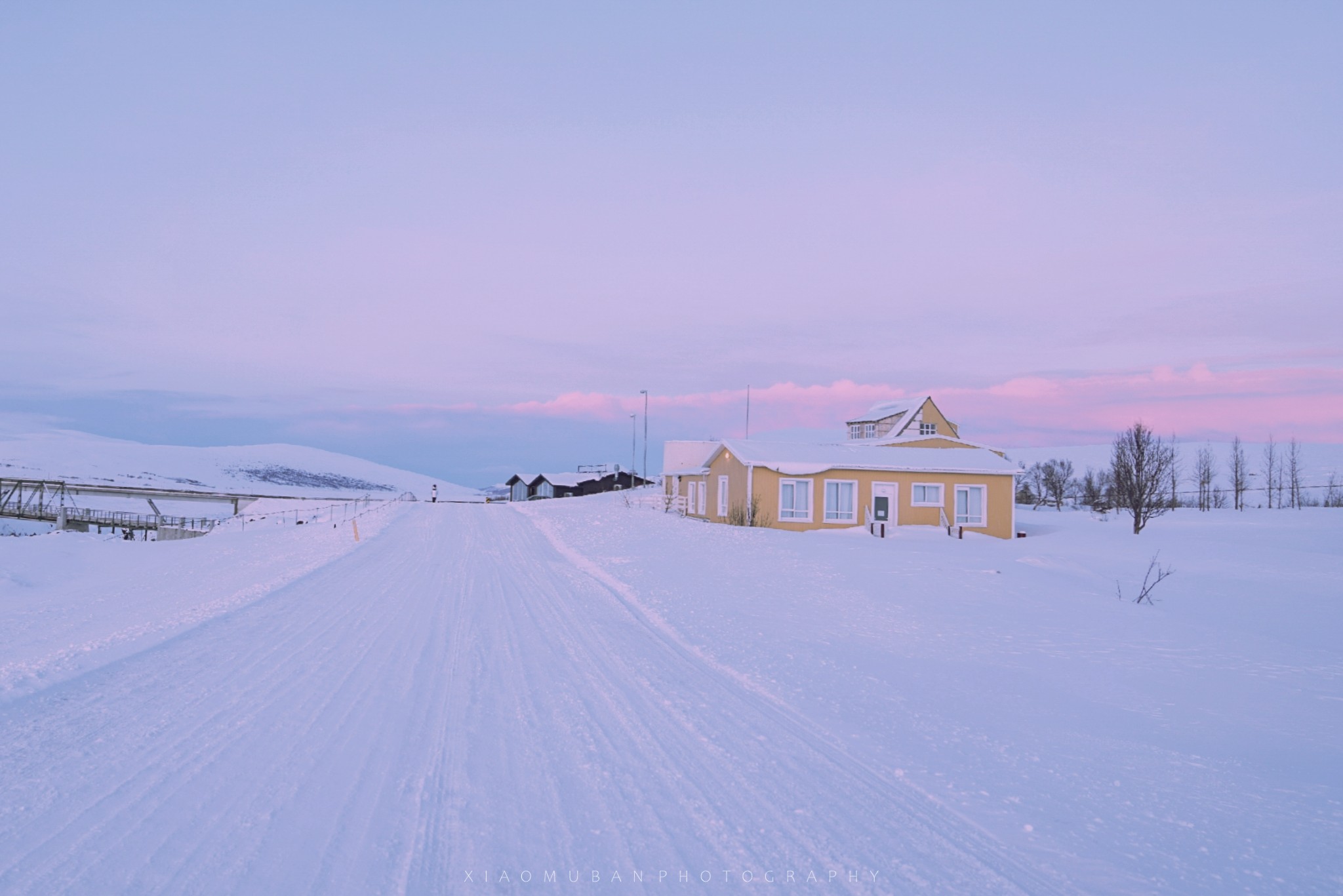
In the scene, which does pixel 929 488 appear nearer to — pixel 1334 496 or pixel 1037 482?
pixel 1037 482

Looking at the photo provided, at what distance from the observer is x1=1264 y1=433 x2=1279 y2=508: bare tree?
235ft

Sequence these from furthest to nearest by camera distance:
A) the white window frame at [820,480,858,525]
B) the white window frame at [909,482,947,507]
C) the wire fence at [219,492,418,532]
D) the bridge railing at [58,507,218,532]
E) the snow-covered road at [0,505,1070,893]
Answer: the bridge railing at [58,507,218,532], the wire fence at [219,492,418,532], the white window frame at [909,482,947,507], the white window frame at [820,480,858,525], the snow-covered road at [0,505,1070,893]

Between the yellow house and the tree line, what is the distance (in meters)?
9.39

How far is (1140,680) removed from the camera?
29.9 feet

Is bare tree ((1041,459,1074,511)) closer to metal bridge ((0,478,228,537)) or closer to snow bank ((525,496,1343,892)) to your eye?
snow bank ((525,496,1343,892))

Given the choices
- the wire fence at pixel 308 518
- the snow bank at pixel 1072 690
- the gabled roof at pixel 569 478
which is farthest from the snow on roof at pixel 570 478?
the snow bank at pixel 1072 690

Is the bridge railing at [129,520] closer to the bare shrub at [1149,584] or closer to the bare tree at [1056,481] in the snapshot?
the bare shrub at [1149,584]

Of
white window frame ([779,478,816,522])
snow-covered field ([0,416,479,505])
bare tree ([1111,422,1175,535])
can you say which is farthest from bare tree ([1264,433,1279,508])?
snow-covered field ([0,416,479,505])

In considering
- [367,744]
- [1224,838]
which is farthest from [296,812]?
[1224,838]

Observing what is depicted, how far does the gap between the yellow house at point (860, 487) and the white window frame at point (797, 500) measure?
3 cm

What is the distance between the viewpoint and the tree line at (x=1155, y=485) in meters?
40.5

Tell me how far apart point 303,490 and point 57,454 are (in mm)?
37402

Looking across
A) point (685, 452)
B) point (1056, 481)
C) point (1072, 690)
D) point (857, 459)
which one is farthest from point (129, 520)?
point (1056, 481)

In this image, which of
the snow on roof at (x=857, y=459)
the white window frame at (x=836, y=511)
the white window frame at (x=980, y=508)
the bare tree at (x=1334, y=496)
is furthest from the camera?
the bare tree at (x=1334, y=496)
